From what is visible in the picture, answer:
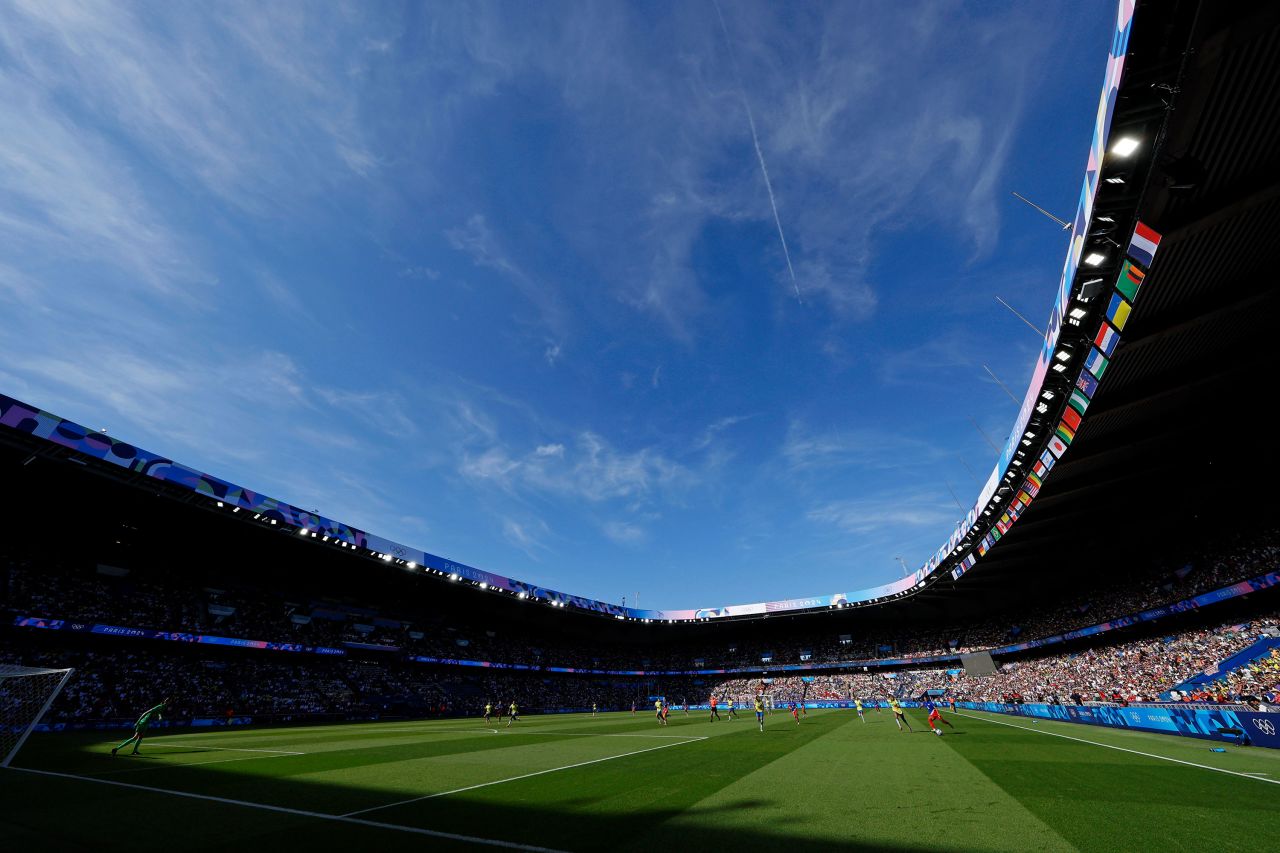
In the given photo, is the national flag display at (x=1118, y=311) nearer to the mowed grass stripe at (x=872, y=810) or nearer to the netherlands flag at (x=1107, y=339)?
the netherlands flag at (x=1107, y=339)

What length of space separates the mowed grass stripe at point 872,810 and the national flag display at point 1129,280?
12.6m

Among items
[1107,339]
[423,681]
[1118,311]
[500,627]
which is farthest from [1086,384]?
[500,627]

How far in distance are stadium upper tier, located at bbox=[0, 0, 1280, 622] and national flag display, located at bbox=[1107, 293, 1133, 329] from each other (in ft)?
0.18

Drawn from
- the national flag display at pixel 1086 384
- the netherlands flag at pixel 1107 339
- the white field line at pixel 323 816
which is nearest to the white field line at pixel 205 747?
the white field line at pixel 323 816

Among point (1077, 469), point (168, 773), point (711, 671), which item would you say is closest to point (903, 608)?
point (711, 671)

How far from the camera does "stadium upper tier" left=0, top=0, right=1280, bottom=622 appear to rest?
9.62 metres

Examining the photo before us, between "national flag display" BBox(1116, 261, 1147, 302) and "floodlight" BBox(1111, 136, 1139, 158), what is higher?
"floodlight" BBox(1111, 136, 1139, 158)

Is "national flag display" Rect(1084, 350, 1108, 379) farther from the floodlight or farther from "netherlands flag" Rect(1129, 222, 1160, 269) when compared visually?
the floodlight

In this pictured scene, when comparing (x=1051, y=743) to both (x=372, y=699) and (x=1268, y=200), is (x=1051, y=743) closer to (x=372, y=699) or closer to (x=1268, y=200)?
(x=1268, y=200)

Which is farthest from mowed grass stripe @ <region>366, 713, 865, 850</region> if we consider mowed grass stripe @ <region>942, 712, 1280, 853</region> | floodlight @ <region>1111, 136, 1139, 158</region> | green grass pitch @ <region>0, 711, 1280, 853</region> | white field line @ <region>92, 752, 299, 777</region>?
floodlight @ <region>1111, 136, 1139, 158</region>

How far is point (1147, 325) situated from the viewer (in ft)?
48.1

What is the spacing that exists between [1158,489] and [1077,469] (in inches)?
423

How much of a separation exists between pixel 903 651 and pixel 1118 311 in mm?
58062

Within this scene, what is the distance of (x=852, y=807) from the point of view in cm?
822
